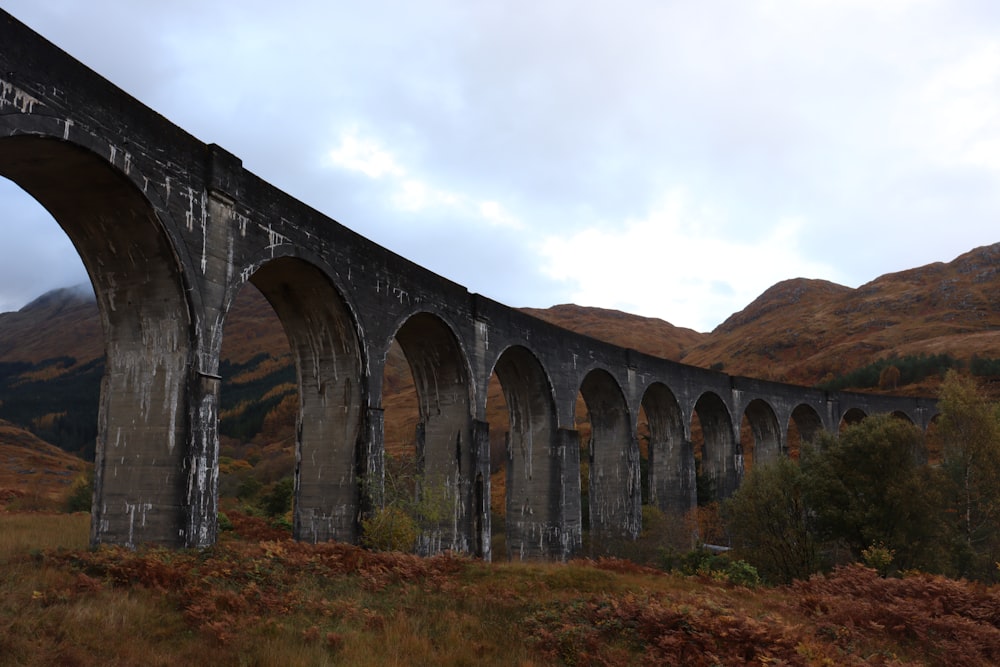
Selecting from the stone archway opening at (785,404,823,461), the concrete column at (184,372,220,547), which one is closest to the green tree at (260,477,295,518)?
the concrete column at (184,372,220,547)

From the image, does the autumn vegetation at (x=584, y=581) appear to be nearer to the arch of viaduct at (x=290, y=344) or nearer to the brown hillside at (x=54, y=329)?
the arch of viaduct at (x=290, y=344)

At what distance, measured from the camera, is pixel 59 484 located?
45.7m

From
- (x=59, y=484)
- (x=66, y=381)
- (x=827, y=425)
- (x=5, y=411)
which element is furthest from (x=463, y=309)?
(x=66, y=381)

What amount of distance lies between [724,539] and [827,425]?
14.0m

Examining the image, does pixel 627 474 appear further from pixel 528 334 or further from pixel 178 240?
Answer: pixel 178 240

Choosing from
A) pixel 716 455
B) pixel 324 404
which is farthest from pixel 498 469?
pixel 324 404

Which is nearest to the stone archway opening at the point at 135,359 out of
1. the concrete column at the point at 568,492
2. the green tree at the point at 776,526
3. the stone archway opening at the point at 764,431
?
the concrete column at the point at 568,492

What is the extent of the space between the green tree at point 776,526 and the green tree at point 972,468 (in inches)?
233

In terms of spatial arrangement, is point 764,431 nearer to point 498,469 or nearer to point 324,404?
point 498,469

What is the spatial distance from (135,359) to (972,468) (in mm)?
29185

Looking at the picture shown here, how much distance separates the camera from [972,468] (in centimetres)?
2692

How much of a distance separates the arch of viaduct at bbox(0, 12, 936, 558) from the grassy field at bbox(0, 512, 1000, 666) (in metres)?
1.93

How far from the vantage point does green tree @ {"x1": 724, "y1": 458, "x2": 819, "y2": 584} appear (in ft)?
71.3

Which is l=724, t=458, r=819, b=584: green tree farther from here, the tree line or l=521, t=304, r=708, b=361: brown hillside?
l=521, t=304, r=708, b=361: brown hillside
